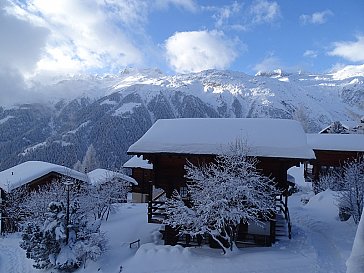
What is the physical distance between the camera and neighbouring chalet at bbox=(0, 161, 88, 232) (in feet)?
102

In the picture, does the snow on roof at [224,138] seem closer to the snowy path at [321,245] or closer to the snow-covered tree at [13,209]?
the snowy path at [321,245]

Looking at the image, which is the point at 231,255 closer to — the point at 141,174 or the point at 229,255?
the point at 229,255

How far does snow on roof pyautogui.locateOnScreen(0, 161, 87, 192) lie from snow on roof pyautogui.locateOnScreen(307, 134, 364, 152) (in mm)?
23991

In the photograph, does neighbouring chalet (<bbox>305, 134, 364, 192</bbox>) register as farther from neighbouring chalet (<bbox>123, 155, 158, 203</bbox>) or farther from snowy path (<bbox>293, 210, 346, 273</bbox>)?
neighbouring chalet (<bbox>123, 155, 158, 203</bbox>)

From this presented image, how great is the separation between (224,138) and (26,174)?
23.2 m

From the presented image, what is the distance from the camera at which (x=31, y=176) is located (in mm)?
31891

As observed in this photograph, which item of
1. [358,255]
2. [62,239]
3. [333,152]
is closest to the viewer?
[358,255]

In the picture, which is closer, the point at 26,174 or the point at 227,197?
the point at 227,197

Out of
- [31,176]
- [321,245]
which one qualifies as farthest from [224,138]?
[31,176]

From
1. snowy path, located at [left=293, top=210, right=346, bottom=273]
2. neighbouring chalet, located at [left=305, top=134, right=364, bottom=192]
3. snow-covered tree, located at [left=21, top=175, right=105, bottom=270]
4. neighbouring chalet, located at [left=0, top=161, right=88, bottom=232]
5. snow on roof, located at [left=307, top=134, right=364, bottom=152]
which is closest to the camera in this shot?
snowy path, located at [left=293, top=210, right=346, bottom=273]

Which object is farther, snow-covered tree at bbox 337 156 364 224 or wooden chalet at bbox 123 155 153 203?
wooden chalet at bbox 123 155 153 203

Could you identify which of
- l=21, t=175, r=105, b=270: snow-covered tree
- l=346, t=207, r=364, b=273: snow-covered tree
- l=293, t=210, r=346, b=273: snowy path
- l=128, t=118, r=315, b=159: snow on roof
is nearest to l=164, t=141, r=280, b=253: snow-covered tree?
l=128, t=118, r=315, b=159: snow on roof

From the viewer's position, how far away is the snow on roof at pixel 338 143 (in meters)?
32.2

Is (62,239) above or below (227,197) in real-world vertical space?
below
